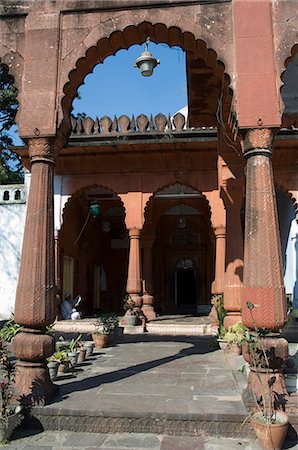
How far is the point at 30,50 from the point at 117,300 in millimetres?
15023

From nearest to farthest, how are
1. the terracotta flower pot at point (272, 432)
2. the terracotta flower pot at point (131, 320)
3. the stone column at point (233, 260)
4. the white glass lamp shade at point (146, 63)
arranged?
the terracotta flower pot at point (272, 432) → the white glass lamp shade at point (146, 63) → the stone column at point (233, 260) → the terracotta flower pot at point (131, 320)

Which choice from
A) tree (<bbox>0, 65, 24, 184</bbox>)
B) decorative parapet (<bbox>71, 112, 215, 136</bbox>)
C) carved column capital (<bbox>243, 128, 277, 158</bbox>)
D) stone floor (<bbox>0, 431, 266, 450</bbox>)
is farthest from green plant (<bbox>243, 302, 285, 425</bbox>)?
tree (<bbox>0, 65, 24, 184</bbox>)

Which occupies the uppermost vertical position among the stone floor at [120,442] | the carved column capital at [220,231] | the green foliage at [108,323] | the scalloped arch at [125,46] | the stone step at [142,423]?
the scalloped arch at [125,46]

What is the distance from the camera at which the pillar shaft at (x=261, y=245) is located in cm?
428

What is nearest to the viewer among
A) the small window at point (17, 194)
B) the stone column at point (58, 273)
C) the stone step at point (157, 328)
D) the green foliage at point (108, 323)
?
the green foliage at point (108, 323)

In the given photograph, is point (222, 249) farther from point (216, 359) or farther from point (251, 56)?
point (251, 56)

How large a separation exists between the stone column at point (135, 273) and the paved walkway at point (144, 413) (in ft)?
21.5

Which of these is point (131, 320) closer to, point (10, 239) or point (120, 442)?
point (10, 239)

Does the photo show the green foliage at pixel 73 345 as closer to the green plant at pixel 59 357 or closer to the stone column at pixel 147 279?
the green plant at pixel 59 357

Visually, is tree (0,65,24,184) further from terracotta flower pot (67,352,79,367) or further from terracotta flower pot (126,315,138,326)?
terracotta flower pot (67,352,79,367)

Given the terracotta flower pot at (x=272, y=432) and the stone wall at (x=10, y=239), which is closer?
the terracotta flower pot at (x=272, y=432)

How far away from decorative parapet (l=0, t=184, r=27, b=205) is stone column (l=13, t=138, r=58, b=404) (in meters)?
9.84

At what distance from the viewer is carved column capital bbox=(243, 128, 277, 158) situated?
4672 millimetres

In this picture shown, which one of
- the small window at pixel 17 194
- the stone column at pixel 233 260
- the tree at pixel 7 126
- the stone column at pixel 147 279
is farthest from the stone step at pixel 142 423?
the tree at pixel 7 126
